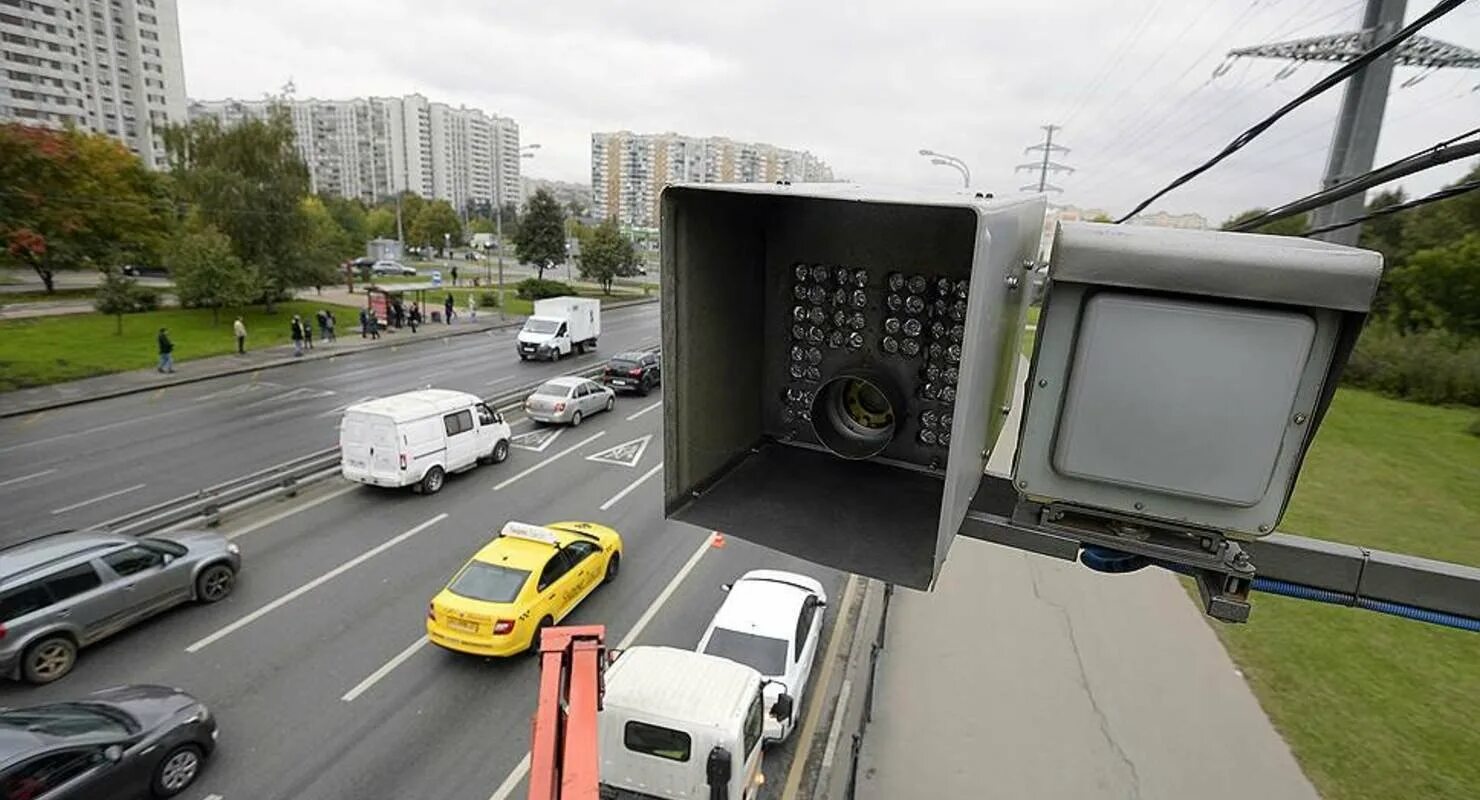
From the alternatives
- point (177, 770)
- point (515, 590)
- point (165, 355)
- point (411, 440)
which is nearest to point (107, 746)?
point (177, 770)

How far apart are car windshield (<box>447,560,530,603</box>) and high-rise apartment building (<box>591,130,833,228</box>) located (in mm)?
108834

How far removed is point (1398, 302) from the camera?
3272 centimetres

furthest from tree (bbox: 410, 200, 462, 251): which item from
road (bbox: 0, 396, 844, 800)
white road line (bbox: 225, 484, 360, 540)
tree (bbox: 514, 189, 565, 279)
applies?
road (bbox: 0, 396, 844, 800)

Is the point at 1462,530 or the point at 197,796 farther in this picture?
the point at 1462,530

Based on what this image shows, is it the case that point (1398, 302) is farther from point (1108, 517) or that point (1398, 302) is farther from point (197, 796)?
point (197, 796)

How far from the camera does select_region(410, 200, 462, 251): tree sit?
265 ft

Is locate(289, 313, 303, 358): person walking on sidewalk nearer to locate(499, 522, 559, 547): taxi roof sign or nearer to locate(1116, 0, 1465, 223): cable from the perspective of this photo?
locate(499, 522, 559, 547): taxi roof sign

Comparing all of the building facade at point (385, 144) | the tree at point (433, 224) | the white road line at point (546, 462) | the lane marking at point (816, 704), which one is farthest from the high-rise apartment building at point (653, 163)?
the lane marking at point (816, 704)

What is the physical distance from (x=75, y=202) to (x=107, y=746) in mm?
24715

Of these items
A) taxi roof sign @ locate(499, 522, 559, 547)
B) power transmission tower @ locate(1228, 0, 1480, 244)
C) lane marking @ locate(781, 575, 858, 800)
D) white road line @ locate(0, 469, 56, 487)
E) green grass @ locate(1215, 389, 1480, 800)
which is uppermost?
power transmission tower @ locate(1228, 0, 1480, 244)

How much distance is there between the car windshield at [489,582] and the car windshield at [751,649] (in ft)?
9.22

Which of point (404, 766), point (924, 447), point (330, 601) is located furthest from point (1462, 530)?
point (330, 601)

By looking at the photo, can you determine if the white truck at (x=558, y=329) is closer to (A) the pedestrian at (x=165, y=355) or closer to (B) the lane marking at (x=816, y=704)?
(A) the pedestrian at (x=165, y=355)

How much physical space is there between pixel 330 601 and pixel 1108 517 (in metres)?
11.3
